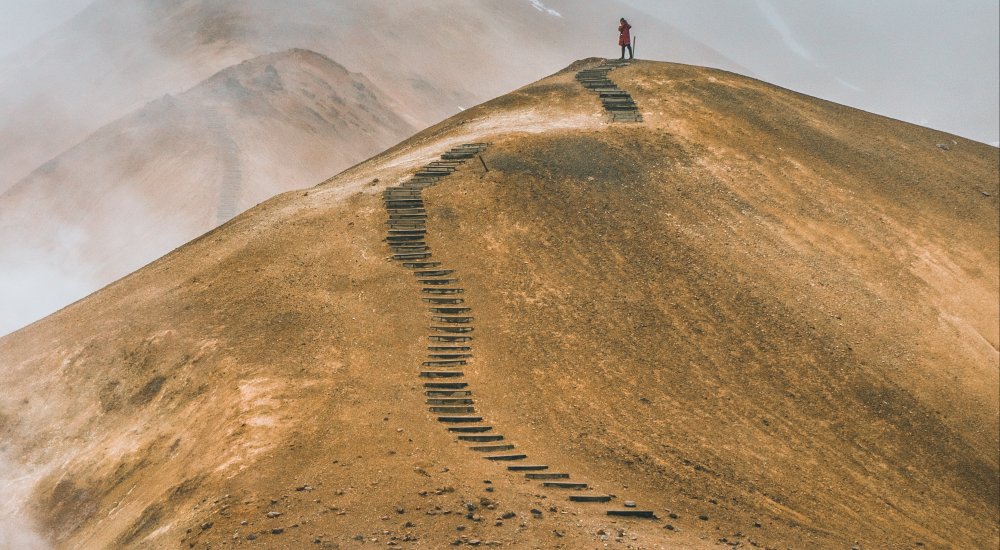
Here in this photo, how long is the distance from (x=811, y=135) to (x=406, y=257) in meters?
19.7

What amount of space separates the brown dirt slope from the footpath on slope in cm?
41

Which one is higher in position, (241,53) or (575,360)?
(241,53)

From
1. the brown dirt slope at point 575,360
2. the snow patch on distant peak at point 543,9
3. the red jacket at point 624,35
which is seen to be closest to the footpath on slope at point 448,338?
the brown dirt slope at point 575,360

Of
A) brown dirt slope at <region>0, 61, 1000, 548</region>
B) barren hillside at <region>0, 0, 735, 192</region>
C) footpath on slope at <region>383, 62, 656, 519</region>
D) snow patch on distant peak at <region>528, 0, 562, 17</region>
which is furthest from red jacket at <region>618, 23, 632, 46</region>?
snow patch on distant peak at <region>528, 0, 562, 17</region>

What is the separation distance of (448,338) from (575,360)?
3510 mm

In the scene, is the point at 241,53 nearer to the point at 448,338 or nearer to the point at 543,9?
the point at 543,9

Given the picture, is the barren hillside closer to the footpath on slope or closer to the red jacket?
the red jacket

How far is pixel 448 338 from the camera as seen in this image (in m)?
23.8

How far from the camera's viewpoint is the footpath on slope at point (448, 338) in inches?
739

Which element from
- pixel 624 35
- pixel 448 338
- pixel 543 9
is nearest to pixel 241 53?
pixel 624 35

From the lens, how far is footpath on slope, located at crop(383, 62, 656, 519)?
18.8 metres

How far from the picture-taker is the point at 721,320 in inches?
1049

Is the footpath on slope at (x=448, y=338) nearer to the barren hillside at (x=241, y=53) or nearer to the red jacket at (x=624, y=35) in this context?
the red jacket at (x=624, y=35)

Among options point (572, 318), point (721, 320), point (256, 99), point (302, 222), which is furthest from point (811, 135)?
point (256, 99)
